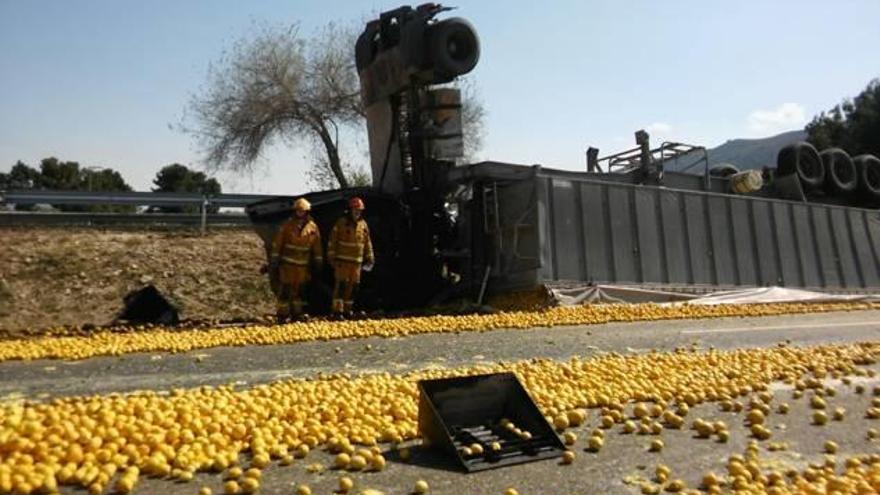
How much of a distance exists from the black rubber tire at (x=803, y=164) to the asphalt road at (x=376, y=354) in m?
12.6

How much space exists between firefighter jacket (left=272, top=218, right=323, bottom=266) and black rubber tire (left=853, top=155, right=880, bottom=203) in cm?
2045

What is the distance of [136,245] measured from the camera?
1866 cm

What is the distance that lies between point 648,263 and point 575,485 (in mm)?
13661

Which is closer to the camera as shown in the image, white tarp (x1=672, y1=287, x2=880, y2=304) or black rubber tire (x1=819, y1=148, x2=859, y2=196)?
white tarp (x1=672, y1=287, x2=880, y2=304)

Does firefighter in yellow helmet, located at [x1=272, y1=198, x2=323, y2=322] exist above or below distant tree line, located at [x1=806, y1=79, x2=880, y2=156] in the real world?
below

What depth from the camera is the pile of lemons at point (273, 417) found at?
3.35 meters

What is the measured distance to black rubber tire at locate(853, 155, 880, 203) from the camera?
2409 cm

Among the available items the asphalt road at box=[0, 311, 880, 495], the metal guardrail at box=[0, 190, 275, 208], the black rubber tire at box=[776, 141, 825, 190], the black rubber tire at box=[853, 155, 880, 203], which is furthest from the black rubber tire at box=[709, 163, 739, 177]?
the metal guardrail at box=[0, 190, 275, 208]

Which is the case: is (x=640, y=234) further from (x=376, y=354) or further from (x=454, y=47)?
(x=376, y=354)

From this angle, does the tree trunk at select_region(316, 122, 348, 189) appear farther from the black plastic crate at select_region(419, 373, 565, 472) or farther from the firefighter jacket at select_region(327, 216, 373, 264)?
the black plastic crate at select_region(419, 373, 565, 472)

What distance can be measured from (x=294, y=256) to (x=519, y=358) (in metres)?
6.08

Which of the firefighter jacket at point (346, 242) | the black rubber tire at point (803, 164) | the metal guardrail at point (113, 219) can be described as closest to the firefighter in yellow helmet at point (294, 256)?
the firefighter jacket at point (346, 242)

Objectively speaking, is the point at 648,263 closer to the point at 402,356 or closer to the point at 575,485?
the point at 402,356

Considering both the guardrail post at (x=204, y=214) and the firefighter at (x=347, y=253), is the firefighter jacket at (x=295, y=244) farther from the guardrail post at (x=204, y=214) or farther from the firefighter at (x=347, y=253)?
the guardrail post at (x=204, y=214)
